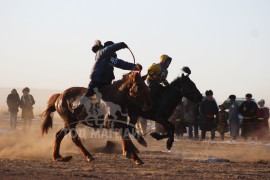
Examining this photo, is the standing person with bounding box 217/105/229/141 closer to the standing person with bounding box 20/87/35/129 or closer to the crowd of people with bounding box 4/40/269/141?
the crowd of people with bounding box 4/40/269/141

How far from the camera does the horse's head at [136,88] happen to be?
44.0ft

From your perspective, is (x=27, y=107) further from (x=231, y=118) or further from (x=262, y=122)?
(x=262, y=122)

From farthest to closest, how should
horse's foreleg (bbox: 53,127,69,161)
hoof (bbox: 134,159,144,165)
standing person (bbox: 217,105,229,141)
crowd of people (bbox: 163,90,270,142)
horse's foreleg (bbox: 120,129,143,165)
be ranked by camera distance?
standing person (bbox: 217,105,229,141) < crowd of people (bbox: 163,90,270,142) < horse's foreleg (bbox: 53,127,69,161) < horse's foreleg (bbox: 120,129,143,165) < hoof (bbox: 134,159,144,165)

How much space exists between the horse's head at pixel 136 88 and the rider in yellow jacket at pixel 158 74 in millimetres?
2373

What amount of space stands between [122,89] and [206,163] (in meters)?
2.68

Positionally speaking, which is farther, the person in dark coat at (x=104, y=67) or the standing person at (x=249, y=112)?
the standing person at (x=249, y=112)

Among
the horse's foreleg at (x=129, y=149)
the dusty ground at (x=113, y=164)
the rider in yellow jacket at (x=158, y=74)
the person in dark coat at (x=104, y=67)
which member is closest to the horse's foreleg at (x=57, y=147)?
the dusty ground at (x=113, y=164)

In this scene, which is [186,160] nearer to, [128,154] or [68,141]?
[128,154]

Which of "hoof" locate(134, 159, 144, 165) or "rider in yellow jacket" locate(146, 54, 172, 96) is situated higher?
"rider in yellow jacket" locate(146, 54, 172, 96)

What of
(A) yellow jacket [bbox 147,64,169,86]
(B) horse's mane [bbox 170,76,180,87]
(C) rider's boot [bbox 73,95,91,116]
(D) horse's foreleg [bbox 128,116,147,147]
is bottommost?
(D) horse's foreleg [bbox 128,116,147,147]

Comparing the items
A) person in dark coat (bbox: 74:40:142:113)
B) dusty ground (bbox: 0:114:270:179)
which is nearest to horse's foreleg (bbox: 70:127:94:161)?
dusty ground (bbox: 0:114:270:179)

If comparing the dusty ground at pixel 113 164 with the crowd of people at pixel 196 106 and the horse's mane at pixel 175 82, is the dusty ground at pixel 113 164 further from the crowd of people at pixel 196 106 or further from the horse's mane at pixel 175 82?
the horse's mane at pixel 175 82

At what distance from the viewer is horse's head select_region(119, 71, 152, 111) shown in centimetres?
1340

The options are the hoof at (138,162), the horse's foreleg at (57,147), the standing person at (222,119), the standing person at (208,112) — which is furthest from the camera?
the standing person at (222,119)
